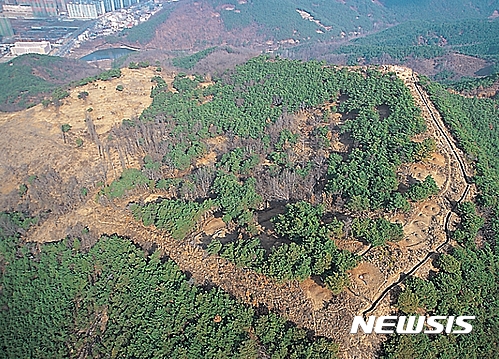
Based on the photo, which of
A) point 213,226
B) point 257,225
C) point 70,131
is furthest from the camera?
point 70,131

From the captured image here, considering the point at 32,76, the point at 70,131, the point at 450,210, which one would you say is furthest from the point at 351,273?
the point at 32,76

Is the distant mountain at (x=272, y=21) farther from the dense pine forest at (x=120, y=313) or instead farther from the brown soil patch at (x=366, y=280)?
the brown soil patch at (x=366, y=280)

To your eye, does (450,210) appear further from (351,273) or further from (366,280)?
(351,273)

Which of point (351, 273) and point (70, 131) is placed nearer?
point (351, 273)

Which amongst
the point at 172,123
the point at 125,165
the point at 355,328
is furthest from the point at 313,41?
the point at 355,328

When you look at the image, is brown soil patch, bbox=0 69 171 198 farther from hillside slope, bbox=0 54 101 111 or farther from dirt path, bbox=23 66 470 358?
hillside slope, bbox=0 54 101 111

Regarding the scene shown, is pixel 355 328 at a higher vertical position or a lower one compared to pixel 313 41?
higher

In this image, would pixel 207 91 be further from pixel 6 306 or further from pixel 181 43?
pixel 181 43

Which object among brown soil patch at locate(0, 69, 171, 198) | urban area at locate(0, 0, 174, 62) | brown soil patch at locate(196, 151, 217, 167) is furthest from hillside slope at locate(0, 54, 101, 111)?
brown soil patch at locate(196, 151, 217, 167)

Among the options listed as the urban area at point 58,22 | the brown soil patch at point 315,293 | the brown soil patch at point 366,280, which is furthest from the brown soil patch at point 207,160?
the urban area at point 58,22

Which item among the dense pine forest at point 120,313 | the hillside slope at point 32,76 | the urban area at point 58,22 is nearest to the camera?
the dense pine forest at point 120,313

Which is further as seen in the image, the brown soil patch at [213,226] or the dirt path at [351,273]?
the brown soil patch at [213,226]
